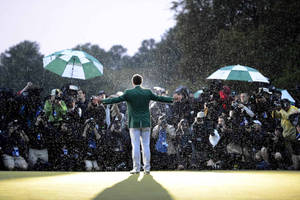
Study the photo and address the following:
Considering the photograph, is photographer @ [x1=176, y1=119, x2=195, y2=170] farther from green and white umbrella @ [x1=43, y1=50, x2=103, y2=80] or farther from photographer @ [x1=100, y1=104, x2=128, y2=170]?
green and white umbrella @ [x1=43, y1=50, x2=103, y2=80]

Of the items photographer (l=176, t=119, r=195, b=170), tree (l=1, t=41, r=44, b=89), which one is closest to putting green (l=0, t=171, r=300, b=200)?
photographer (l=176, t=119, r=195, b=170)

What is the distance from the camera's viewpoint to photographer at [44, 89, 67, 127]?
13258 millimetres

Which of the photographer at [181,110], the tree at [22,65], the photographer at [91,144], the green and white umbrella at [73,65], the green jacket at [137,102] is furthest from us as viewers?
the tree at [22,65]

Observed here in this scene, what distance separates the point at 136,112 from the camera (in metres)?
9.81

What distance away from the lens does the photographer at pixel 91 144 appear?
43.4 ft

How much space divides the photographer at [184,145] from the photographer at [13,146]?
424 cm

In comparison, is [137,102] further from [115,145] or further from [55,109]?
[55,109]

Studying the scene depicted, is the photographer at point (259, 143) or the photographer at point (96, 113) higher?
the photographer at point (96, 113)

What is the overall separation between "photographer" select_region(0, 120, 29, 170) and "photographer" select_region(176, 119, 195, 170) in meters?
4.24

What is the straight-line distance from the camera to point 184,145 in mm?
13453

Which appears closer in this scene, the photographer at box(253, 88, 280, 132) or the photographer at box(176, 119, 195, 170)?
the photographer at box(176, 119, 195, 170)

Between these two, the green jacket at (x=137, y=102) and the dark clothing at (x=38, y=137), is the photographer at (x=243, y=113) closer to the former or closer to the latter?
the green jacket at (x=137, y=102)

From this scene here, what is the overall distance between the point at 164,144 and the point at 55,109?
3.19m

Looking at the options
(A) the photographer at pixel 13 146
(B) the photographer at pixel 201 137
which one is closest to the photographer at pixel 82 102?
(A) the photographer at pixel 13 146
